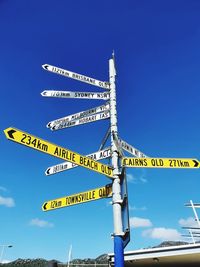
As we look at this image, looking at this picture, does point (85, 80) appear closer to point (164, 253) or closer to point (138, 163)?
point (138, 163)

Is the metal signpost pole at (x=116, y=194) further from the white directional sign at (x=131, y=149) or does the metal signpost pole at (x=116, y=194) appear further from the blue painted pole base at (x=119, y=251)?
the white directional sign at (x=131, y=149)

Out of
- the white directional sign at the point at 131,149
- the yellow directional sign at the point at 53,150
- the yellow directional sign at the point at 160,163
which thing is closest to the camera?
the yellow directional sign at the point at 53,150

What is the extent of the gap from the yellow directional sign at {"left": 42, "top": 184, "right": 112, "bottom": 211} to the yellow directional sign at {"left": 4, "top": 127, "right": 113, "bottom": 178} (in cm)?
35

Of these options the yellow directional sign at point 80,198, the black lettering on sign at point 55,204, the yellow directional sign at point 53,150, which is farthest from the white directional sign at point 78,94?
the black lettering on sign at point 55,204

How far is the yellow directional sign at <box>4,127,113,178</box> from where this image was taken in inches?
203

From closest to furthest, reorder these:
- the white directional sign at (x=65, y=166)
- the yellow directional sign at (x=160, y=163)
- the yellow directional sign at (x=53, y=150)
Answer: the yellow directional sign at (x=53, y=150)
the yellow directional sign at (x=160, y=163)
the white directional sign at (x=65, y=166)

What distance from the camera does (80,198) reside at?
619 cm

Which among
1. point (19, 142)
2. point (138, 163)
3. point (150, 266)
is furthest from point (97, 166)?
point (150, 266)

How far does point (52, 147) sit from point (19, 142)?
646 mm

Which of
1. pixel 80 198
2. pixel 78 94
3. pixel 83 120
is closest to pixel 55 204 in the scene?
pixel 80 198

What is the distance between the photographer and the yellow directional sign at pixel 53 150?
5.16m

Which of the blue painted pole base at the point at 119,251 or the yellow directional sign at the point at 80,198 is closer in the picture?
the blue painted pole base at the point at 119,251

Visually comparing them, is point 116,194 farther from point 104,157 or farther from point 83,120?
point 83,120

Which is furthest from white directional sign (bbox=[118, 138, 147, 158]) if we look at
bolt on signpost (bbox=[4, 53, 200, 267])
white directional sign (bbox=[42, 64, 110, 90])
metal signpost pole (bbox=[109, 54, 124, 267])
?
white directional sign (bbox=[42, 64, 110, 90])
